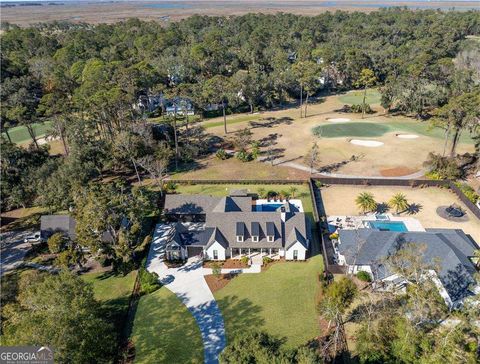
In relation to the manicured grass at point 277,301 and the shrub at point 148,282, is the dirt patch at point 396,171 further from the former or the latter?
the shrub at point 148,282

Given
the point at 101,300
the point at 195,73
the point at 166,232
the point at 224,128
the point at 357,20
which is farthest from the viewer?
the point at 357,20

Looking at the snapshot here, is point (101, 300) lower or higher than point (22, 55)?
lower

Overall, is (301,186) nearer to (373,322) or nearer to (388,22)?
(373,322)

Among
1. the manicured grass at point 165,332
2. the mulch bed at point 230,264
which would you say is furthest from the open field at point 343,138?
A: the manicured grass at point 165,332

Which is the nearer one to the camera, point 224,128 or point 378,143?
point 378,143

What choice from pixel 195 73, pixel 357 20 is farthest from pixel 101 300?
pixel 357 20

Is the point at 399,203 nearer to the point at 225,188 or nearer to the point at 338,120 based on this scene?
the point at 225,188
